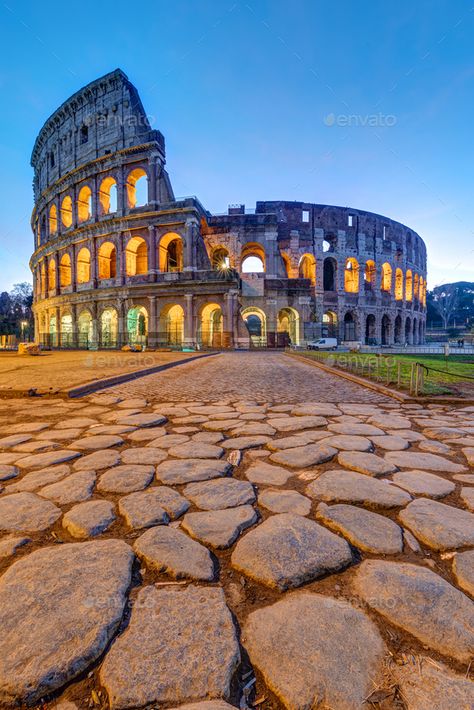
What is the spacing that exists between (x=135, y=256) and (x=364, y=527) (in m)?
27.0

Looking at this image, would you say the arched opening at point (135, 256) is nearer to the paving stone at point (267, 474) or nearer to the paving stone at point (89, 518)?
the paving stone at point (267, 474)

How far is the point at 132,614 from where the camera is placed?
0.95m

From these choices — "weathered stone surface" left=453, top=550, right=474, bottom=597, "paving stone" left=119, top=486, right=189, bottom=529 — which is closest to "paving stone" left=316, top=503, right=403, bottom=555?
"weathered stone surface" left=453, top=550, right=474, bottom=597

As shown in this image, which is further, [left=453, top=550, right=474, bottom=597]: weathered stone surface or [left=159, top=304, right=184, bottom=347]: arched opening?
[left=159, top=304, right=184, bottom=347]: arched opening

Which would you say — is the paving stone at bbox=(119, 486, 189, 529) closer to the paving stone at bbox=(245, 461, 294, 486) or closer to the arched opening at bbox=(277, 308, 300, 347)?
the paving stone at bbox=(245, 461, 294, 486)

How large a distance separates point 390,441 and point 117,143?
3113 cm

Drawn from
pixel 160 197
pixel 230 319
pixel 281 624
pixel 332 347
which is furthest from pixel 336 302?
pixel 281 624

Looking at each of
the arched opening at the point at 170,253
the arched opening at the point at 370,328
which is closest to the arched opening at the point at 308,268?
the arched opening at the point at 370,328

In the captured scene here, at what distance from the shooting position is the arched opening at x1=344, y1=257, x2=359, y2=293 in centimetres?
3338

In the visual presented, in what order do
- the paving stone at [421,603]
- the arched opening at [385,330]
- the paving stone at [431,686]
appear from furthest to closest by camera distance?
the arched opening at [385,330] < the paving stone at [421,603] < the paving stone at [431,686]

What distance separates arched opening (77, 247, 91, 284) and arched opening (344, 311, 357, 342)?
25.0m

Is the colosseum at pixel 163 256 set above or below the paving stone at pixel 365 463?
above

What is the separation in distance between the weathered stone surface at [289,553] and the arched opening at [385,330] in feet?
125

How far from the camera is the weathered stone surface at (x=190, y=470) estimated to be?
193 centimetres
